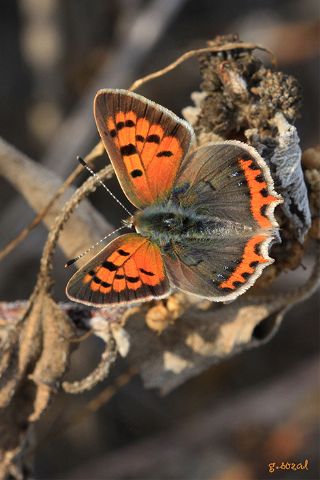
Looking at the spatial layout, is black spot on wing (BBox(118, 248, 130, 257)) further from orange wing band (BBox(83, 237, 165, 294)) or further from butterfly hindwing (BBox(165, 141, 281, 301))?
butterfly hindwing (BBox(165, 141, 281, 301))

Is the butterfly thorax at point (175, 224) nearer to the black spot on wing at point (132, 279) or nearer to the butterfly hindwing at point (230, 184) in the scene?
the butterfly hindwing at point (230, 184)

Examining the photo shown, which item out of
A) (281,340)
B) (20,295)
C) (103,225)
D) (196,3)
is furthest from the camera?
(196,3)

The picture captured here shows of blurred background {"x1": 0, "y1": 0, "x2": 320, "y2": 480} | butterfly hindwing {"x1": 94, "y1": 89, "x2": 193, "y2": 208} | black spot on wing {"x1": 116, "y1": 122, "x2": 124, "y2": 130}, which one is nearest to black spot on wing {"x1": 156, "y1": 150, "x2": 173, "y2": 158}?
butterfly hindwing {"x1": 94, "y1": 89, "x2": 193, "y2": 208}

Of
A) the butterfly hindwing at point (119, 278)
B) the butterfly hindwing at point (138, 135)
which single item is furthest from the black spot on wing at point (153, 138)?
the butterfly hindwing at point (119, 278)

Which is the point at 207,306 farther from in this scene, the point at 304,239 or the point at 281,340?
the point at 281,340

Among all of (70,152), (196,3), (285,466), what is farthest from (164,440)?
(196,3)

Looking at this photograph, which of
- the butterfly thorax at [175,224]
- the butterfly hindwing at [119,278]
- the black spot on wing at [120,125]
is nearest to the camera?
the butterfly hindwing at [119,278]

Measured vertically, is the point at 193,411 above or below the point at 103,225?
below
